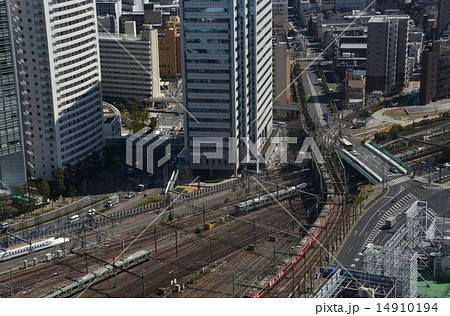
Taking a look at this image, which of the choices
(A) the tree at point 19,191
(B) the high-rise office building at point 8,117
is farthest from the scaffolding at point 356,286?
(B) the high-rise office building at point 8,117

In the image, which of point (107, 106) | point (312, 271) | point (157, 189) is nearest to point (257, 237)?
point (312, 271)

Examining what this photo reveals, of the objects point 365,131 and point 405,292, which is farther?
point 365,131

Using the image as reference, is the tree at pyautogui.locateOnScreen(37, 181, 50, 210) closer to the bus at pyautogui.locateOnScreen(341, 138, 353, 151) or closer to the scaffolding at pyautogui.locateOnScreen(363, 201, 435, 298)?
the scaffolding at pyautogui.locateOnScreen(363, 201, 435, 298)

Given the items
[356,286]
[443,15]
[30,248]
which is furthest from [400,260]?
[443,15]

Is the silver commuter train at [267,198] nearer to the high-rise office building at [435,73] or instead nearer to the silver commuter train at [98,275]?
the silver commuter train at [98,275]

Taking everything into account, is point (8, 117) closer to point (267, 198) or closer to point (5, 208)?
point (5, 208)

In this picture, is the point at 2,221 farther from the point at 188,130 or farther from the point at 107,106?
the point at 107,106
